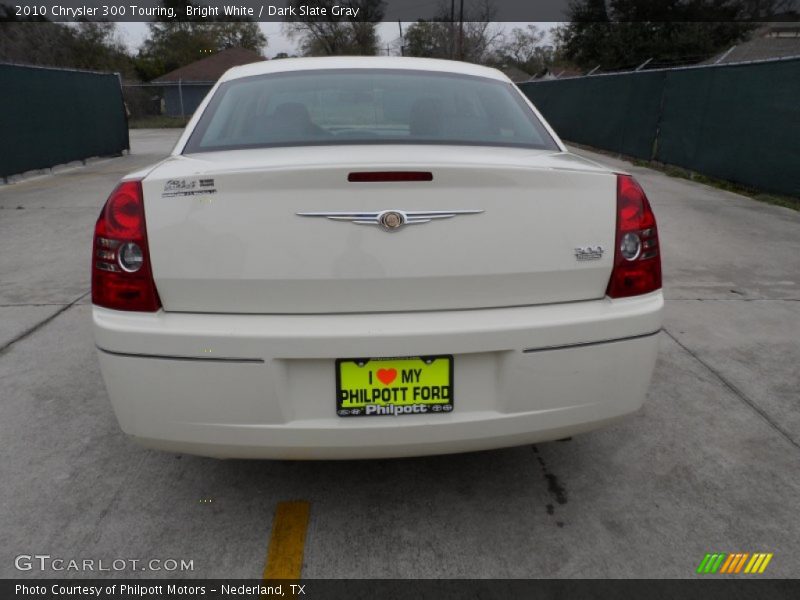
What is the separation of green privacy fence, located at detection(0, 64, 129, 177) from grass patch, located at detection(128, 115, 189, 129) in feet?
68.9

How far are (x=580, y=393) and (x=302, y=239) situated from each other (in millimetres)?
1037

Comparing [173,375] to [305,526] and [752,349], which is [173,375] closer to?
[305,526]

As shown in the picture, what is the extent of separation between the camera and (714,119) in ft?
34.9

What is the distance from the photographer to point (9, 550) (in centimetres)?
212

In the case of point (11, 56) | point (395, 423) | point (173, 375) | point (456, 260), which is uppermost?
point (11, 56)

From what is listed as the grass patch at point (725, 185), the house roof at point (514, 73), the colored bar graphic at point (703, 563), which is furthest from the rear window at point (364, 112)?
the house roof at point (514, 73)

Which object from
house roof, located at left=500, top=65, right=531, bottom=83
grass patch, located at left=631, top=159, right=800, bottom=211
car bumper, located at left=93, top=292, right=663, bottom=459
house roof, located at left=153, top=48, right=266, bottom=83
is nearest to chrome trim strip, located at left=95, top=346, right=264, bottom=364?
car bumper, located at left=93, top=292, right=663, bottom=459

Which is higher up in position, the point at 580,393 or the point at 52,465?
the point at 580,393

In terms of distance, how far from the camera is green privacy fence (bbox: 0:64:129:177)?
10969mm


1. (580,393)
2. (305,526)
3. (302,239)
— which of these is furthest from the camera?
(305,526)

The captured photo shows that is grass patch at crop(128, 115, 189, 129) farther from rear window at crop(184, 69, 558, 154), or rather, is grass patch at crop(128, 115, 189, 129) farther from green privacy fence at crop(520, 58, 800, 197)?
rear window at crop(184, 69, 558, 154)

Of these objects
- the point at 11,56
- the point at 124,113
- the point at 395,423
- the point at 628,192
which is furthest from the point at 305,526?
the point at 11,56

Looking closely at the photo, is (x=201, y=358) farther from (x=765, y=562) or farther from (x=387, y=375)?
(x=765, y=562)

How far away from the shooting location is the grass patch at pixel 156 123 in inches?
1410
